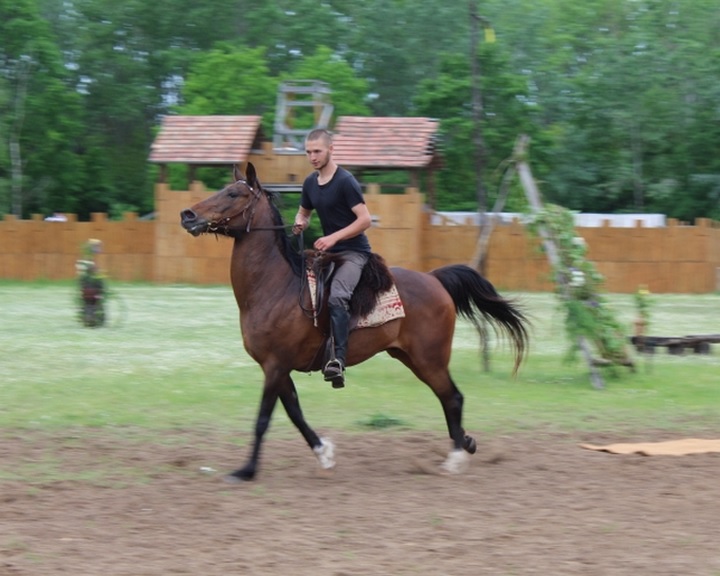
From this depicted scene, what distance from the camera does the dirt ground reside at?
6141 mm

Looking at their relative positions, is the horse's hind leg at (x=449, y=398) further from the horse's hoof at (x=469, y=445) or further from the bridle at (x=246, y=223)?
the bridle at (x=246, y=223)

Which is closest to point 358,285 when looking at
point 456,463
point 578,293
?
point 456,463

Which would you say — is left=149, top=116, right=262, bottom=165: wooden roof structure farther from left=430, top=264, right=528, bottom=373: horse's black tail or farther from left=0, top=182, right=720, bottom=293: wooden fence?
left=430, top=264, right=528, bottom=373: horse's black tail

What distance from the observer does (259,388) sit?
13133 millimetres

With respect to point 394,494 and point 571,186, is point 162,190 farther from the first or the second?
point 394,494

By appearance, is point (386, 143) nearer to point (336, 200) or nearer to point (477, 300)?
point (477, 300)

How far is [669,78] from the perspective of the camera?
159 feet

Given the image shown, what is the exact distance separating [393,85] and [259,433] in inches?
2139

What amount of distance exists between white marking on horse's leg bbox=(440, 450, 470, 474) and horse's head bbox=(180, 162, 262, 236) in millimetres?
2467

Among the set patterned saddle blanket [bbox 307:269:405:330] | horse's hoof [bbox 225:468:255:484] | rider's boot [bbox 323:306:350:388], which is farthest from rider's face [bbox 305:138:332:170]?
horse's hoof [bbox 225:468:255:484]

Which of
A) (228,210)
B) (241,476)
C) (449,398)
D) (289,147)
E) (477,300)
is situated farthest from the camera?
(289,147)

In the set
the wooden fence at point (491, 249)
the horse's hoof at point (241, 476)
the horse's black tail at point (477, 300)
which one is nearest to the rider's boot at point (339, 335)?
the horse's hoof at point (241, 476)

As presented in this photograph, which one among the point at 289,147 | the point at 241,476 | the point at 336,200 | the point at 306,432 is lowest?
the point at 241,476

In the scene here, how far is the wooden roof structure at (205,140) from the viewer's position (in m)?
33.9
